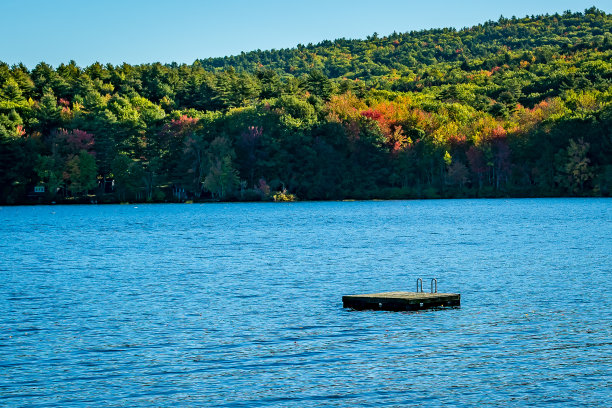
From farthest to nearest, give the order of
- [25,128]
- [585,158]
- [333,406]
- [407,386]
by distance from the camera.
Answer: [25,128] → [585,158] → [407,386] → [333,406]

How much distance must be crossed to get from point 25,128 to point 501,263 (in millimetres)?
119194

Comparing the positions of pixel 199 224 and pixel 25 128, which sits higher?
pixel 25 128

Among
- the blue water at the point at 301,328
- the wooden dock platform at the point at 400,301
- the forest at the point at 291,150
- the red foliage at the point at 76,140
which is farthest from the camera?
the red foliage at the point at 76,140

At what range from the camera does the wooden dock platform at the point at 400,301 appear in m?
31.3

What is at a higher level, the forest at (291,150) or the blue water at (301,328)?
the forest at (291,150)

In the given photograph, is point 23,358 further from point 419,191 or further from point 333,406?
point 419,191

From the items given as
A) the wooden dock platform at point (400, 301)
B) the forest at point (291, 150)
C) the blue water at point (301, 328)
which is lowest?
the blue water at point (301, 328)

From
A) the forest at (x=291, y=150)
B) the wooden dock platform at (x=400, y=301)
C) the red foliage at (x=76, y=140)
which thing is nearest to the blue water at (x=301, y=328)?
the wooden dock platform at (x=400, y=301)

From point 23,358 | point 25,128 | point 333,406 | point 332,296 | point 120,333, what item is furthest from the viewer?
point 25,128

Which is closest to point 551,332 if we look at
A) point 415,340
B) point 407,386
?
point 415,340

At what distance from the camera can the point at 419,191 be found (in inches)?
6147

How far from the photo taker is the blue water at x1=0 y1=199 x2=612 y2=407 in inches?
827

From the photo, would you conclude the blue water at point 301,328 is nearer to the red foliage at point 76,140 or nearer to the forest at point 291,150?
the forest at point 291,150

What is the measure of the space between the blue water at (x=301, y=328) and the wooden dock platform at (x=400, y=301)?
482 millimetres
